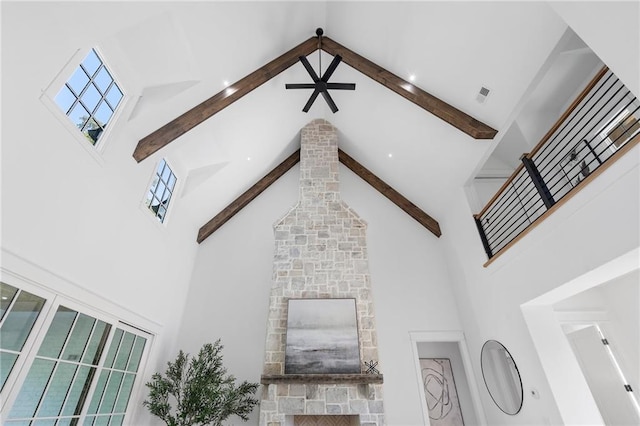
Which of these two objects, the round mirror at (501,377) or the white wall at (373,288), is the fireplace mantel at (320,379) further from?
the round mirror at (501,377)

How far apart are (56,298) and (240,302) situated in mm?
3223

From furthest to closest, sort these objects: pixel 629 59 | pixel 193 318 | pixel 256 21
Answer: pixel 193 318 < pixel 256 21 < pixel 629 59

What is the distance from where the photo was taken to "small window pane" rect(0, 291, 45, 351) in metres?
2.40

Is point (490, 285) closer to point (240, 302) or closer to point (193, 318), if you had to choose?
point (240, 302)

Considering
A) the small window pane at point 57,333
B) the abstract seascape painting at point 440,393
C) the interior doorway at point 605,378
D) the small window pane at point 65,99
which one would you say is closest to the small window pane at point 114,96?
the small window pane at point 65,99

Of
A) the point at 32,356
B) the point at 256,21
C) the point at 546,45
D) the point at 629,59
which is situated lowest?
the point at 32,356

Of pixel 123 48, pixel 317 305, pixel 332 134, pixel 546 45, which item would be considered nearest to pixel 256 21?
pixel 123 48

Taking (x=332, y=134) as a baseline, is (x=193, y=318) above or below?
below

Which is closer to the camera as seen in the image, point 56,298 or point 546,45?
point 56,298

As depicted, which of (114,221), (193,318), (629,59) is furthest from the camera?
(193,318)

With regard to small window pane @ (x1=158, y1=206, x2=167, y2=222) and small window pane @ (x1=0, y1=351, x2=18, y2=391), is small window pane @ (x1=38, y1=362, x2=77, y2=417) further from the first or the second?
small window pane @ (x1=158, y1=206, x2=167, y2=222)

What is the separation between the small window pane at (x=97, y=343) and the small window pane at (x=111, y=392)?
47 centimetres

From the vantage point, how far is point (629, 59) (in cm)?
217

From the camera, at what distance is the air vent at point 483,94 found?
3.99m
